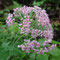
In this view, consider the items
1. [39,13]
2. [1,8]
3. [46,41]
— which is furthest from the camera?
[1,8]

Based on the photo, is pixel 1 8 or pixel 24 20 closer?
pixel 24 20

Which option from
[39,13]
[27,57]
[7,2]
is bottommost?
[27,57]

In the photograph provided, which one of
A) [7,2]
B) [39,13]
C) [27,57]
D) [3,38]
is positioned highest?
[7,2]

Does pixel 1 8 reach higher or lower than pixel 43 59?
higher

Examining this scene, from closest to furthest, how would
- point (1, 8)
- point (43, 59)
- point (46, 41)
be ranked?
point (46, 41)
point (43, 59)
point (1, 8)

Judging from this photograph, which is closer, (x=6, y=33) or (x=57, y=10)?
(x=6, y=33)

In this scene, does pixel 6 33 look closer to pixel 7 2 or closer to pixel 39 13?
pixel 39 13

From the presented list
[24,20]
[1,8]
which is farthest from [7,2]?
[24,20]

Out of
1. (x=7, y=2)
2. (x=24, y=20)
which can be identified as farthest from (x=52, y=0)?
(x=24, y=20)

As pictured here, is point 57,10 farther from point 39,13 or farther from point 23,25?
point 23,25
